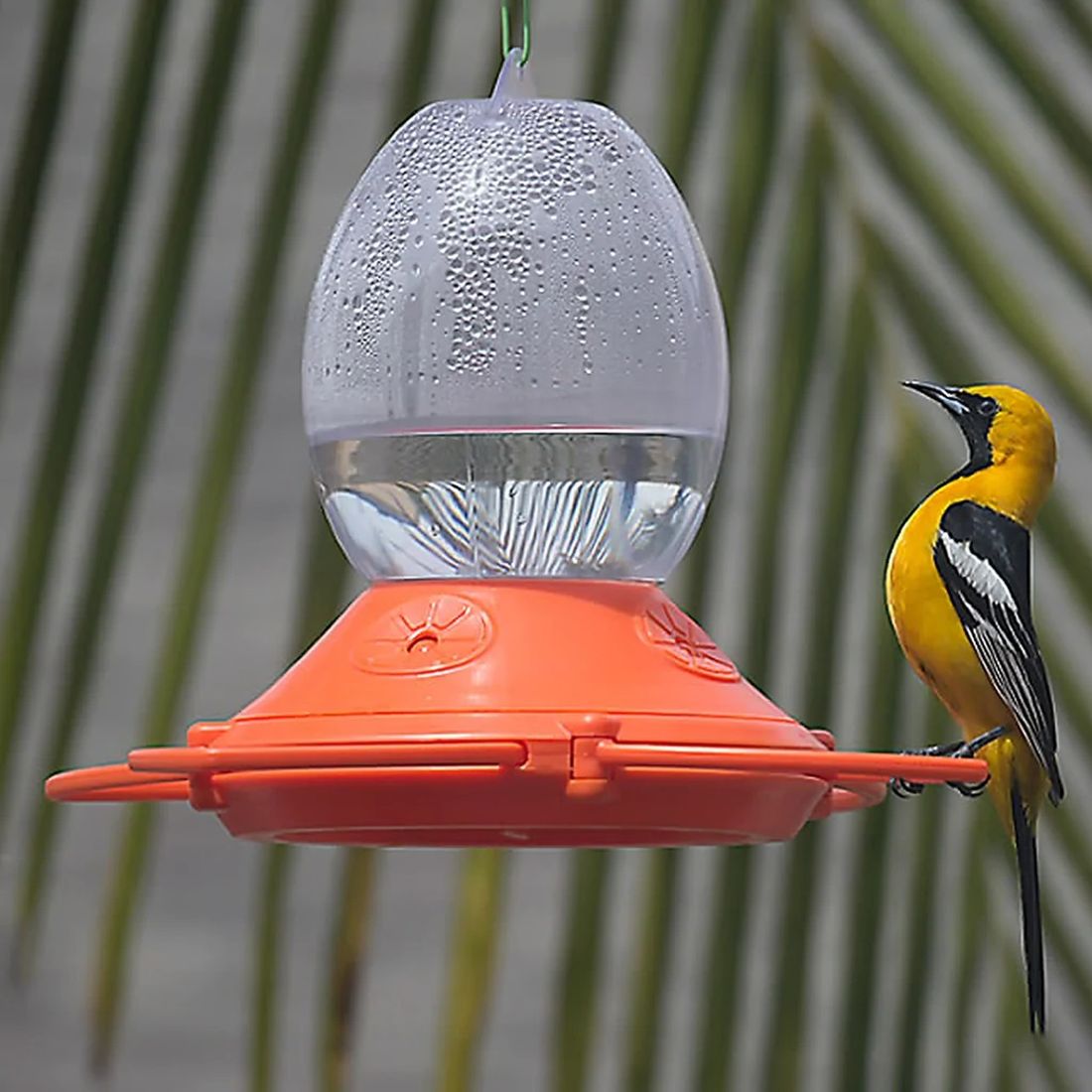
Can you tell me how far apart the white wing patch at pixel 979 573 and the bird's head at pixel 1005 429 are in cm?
9

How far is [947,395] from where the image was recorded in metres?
1.53

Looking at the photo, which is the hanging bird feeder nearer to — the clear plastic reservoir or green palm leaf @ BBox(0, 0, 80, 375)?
the clear plastic reservoir

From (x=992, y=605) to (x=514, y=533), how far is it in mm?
340

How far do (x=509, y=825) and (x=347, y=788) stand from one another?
0.27 feet

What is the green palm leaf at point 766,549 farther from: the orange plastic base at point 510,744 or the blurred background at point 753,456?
the orange plastic base at point 510,744

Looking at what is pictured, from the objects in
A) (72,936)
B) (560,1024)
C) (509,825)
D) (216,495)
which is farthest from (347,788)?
(72,936)

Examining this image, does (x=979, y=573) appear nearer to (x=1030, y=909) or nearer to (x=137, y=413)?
(x=1030, y=909)

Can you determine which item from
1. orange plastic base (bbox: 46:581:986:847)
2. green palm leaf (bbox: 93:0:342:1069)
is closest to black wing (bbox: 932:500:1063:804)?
orange plastic base (bbox: 46:581:986:847)

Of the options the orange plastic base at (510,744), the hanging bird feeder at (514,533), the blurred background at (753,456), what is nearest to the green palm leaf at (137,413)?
the blurred background at (753,456)

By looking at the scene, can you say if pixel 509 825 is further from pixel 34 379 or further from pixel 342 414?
pixel 34 379

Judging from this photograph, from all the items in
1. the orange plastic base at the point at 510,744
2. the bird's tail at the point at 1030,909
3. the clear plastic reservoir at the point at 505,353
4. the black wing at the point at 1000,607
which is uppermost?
the clear plastic reservoir at the point at 505,353

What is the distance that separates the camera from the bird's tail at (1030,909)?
1603 millimetres

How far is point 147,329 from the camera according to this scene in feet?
5.12

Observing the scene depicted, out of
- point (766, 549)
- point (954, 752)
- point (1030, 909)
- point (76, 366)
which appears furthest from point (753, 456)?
point (76, 366)
